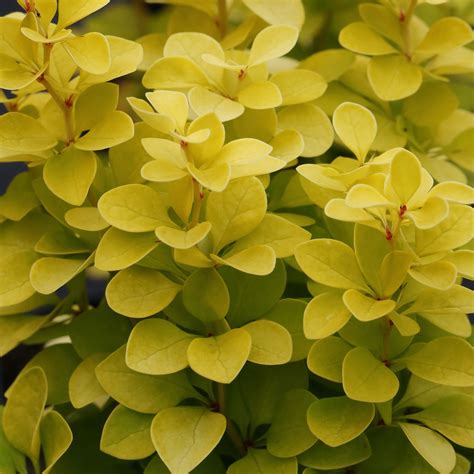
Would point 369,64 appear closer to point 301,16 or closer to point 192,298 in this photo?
point 301,16

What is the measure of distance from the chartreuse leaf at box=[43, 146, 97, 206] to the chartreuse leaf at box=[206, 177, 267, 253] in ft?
0.21

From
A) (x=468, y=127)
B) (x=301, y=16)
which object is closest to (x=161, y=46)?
(x=301, y=16)

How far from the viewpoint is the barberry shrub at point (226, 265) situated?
1.26ft

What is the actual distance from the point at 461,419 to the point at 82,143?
228mm

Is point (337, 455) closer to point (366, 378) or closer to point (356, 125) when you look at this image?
point (366, 378)

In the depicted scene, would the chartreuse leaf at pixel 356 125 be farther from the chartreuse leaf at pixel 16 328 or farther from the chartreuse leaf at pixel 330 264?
the chartreuse leaf at pixel 16 328

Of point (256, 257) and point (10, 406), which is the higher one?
point (256, 257)

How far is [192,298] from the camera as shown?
41cm

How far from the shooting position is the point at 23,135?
17.3 inches

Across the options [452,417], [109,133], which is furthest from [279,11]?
[452,417]

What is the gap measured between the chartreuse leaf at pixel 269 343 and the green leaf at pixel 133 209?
0.07 metres

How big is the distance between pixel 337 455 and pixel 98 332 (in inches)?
5.7

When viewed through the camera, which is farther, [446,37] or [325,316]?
[446,37]

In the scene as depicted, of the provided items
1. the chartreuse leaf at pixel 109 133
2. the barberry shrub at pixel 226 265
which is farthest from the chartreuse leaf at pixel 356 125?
the chartreuse leaf at pixel 109 133
